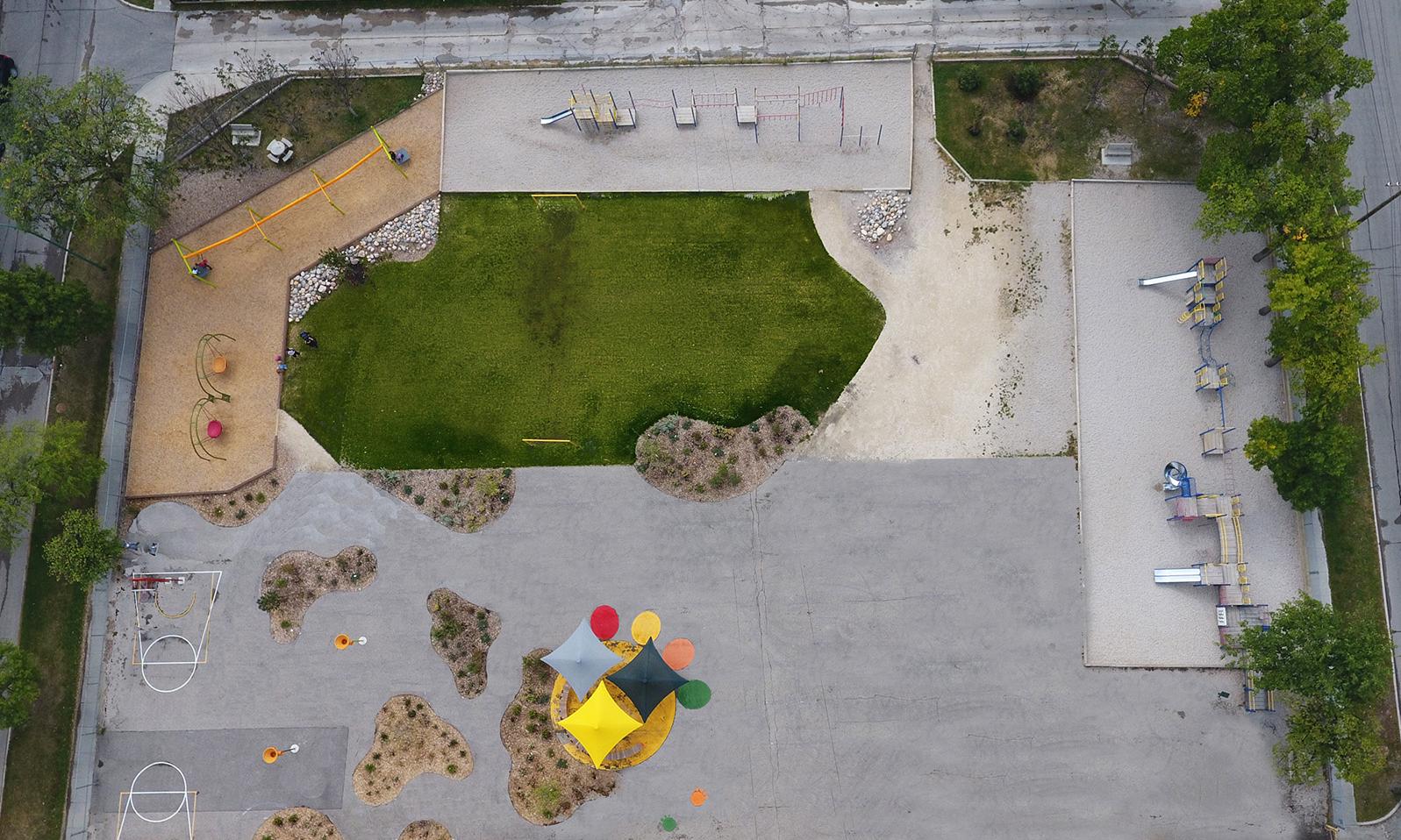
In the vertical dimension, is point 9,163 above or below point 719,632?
above

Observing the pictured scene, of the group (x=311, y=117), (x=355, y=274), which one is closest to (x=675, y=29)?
(x=311, y=117)

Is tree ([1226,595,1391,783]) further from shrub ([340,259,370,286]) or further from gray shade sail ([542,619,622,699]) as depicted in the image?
shrub ([340,259,370,286])

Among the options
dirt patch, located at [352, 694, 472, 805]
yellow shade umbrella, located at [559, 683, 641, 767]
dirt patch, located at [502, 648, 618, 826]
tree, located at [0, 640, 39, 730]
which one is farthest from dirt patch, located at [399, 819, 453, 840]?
tree, located at [0, 640, 39, 730]

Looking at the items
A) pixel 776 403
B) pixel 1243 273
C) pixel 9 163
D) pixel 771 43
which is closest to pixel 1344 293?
pixel 1243 273

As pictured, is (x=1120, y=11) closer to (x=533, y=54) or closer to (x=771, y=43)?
(x=771, y=43)

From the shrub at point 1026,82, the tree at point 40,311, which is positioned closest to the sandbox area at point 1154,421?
the shrub at point 1026,82

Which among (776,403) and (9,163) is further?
(776,403)
